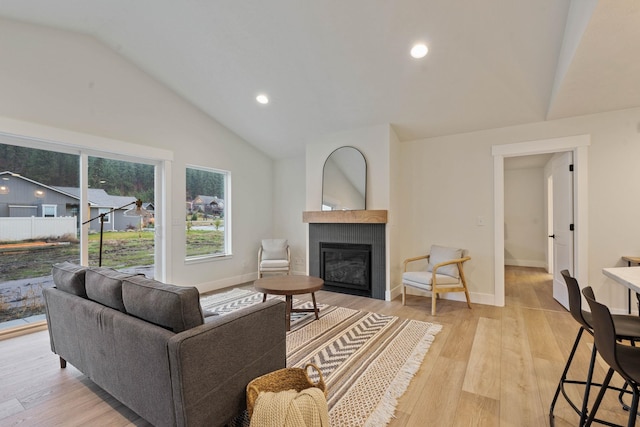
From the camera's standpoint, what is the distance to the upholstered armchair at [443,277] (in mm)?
3389

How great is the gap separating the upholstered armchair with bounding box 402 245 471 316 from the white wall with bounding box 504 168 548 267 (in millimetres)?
3991

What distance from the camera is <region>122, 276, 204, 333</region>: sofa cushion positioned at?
138cm

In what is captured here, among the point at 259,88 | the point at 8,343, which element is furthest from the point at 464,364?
the point at 8,343

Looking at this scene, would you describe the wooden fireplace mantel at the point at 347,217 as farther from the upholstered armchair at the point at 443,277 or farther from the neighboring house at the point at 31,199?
the neighboring house at the point at 31,199

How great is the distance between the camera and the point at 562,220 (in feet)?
12.2

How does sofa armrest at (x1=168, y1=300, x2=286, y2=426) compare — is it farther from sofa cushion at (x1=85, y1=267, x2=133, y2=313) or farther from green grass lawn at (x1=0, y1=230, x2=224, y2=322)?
green grass lawn at (x1=0, y1=230, x2=224, y2=322)

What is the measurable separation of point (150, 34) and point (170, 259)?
2791mm

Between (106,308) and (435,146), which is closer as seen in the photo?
(106,308)

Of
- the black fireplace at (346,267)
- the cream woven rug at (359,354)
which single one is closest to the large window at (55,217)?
the cream woven rug at (359,354)

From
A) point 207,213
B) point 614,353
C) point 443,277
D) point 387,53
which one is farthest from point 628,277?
point 207,213

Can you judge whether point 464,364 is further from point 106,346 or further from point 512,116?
point 512,116

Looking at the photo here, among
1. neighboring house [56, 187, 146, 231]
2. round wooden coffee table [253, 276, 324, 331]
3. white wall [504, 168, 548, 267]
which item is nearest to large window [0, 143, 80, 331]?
neighboring house [56, 187, 146, 231]

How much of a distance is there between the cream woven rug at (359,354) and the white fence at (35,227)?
181 cm

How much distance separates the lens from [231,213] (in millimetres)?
4945
